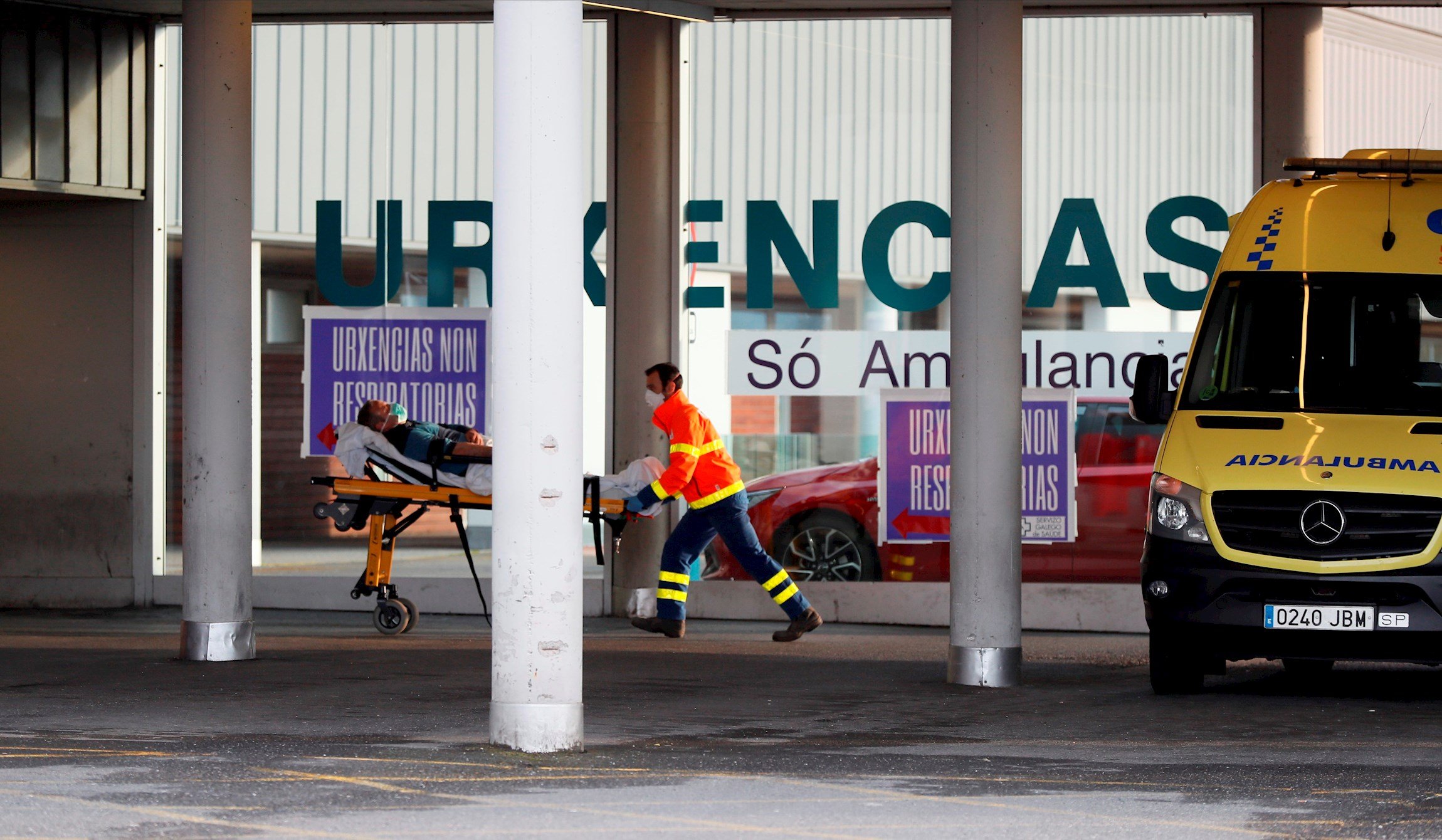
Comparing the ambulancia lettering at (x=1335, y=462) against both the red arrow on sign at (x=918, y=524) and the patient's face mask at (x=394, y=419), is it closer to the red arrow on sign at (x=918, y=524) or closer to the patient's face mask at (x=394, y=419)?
the red arrow on sign at (x=918, y=524)

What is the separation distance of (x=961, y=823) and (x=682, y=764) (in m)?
1.49

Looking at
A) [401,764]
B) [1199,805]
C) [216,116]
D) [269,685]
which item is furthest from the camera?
[216,116]

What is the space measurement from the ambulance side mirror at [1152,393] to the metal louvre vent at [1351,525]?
3.33ft

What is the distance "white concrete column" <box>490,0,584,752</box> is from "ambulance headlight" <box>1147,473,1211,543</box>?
340 cm

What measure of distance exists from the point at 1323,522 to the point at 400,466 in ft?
19.5

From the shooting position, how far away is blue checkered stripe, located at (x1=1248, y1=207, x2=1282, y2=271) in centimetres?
1026

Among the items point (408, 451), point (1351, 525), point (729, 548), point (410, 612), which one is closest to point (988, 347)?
point (1351, 525)

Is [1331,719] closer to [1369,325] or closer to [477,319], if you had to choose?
[1369,325]

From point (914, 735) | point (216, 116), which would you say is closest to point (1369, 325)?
point (914, 735)

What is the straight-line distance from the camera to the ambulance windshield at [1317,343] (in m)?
9.92

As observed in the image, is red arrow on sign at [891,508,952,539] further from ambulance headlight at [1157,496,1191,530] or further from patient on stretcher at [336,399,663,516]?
ambulance headlight at [1157,496,1191,530]

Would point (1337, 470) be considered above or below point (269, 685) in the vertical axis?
above

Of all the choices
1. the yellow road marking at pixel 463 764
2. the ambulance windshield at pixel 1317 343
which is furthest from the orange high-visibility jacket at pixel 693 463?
the yellow road marking at pixel 463 764

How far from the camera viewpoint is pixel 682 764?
7312 millimetres
